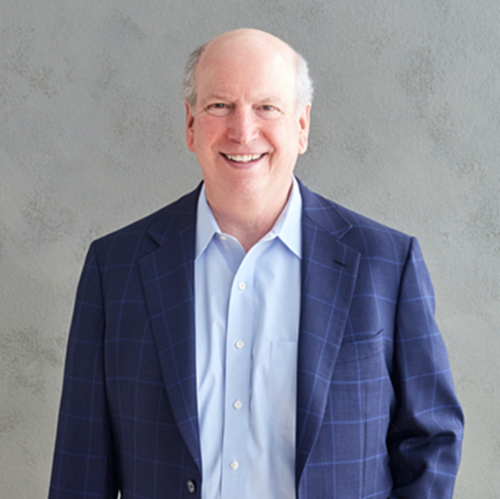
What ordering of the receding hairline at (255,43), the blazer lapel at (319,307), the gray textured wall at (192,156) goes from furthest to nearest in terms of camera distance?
the gray textured wall at (192,156)
the receding hairline at (255,43)
the blazer lapel at (319,307)

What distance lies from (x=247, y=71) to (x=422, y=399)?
817 millimetres

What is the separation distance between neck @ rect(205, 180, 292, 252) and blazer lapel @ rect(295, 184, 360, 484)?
0.08 metres

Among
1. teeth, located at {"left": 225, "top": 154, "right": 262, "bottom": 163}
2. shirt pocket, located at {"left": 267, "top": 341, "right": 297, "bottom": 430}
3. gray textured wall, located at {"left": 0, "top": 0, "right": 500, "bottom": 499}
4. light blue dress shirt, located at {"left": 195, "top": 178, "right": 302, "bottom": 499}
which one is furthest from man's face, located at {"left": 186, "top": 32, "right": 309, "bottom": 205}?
gray textured wall, located at {"left": 0, "top": 0, "right": 500, "bottom": 499}

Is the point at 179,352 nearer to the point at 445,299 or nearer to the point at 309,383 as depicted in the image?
the point at 309,383

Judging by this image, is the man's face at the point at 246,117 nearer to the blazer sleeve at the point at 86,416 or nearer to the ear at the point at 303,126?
the ear at the point at 303,126

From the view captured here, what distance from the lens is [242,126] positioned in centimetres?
124

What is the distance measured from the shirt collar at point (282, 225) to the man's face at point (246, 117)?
0.26 ft

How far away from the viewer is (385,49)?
180 centimetres

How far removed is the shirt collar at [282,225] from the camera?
132cm

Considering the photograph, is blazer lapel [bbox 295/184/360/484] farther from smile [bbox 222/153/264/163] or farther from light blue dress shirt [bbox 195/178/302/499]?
smile [bbox 222/153/264/163]

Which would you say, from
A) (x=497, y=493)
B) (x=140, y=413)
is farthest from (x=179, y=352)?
(x=497, y=493)

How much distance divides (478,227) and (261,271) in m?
0.88

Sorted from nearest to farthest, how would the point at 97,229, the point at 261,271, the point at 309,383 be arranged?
1. the point at 309,383
2. the point at 261,271
3. the point at 97,229

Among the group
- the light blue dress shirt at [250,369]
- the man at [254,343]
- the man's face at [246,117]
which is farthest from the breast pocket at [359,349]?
the man's face at [246,117]
